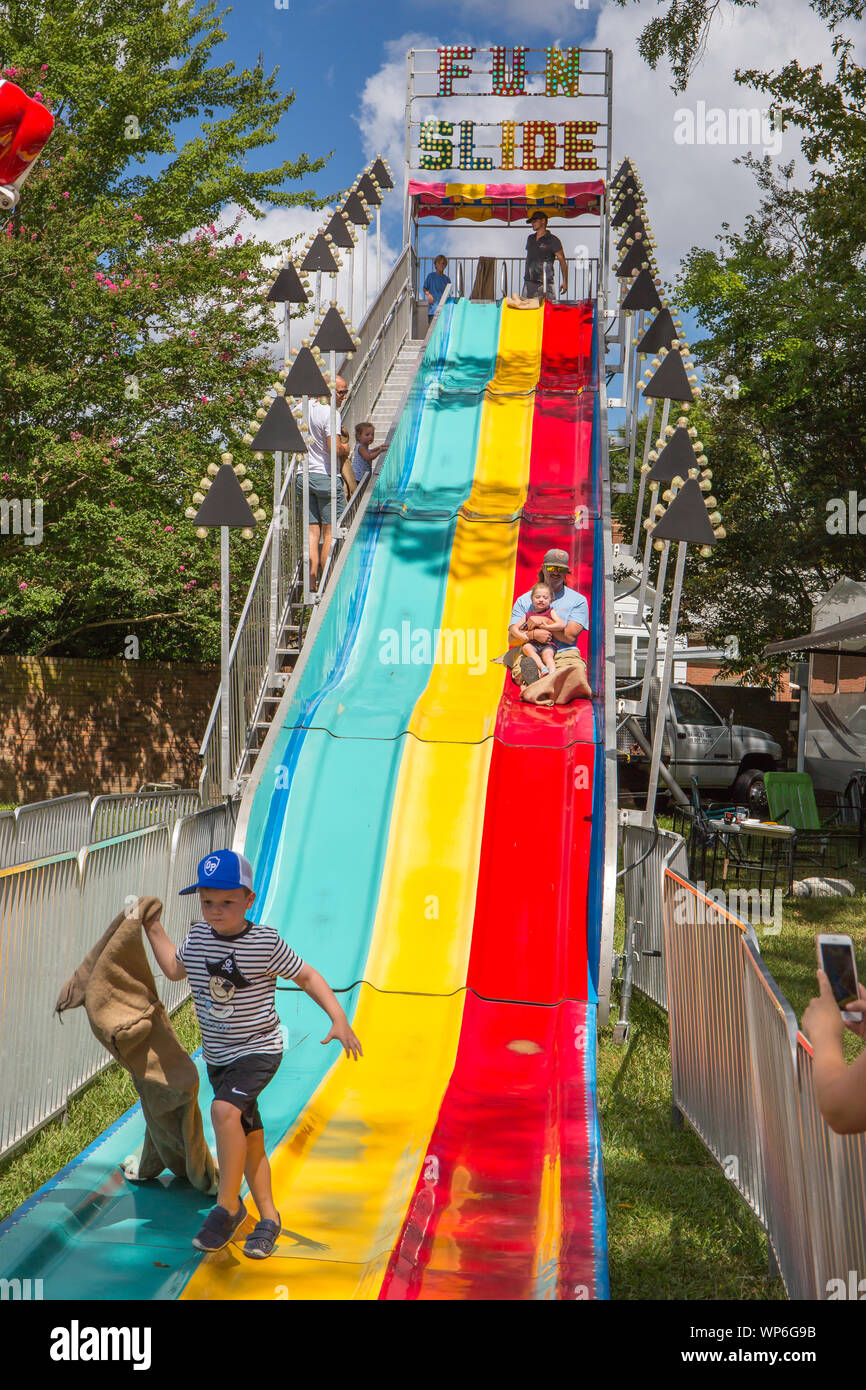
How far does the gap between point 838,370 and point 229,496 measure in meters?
15.7

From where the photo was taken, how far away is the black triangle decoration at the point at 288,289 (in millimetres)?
12516

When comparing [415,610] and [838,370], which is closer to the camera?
A: [415,610]

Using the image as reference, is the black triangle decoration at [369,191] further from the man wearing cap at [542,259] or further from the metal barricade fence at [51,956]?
the metal barricade fence at [51,956]

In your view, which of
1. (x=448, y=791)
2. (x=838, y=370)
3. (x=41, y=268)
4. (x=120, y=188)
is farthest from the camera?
(x=120, y=188)

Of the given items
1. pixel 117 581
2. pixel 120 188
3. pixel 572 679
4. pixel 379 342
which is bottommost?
pixel 572 679

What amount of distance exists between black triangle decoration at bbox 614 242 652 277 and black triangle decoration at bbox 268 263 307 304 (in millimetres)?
6185

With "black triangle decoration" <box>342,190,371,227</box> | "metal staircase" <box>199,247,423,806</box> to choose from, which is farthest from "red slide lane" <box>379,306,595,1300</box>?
"black triangle decoration" <box>342,190,371,227</box>

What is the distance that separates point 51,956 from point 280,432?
556 cm

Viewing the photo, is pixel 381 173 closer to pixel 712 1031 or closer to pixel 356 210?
pixel 356 210

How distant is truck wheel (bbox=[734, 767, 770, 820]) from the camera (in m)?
19.4

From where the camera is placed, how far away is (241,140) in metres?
24.9

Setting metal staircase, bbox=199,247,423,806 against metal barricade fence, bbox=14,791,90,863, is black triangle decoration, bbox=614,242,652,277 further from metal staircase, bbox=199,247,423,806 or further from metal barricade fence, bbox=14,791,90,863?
metal barricade fence, bbox=14,791,90,863
